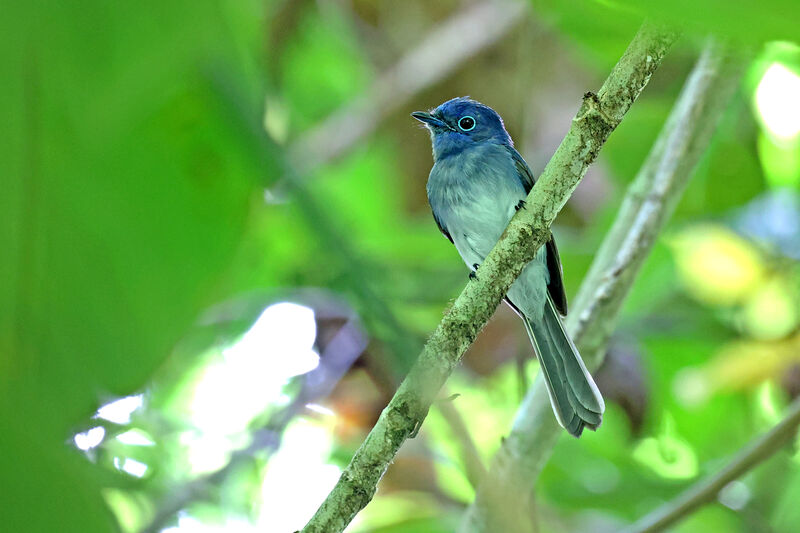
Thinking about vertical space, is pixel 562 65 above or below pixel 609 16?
above

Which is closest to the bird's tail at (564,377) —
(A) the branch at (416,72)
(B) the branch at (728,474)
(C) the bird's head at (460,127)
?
(B) the branch at (728,474)

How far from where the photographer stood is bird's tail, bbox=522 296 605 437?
8.62 feet

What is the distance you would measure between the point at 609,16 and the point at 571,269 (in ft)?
10.6

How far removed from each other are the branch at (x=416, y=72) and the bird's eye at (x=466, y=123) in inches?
49.2

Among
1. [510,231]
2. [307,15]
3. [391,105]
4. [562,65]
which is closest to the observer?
[510,231]

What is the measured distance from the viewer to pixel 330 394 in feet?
Answer: 14.5

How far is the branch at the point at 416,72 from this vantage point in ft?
17.3

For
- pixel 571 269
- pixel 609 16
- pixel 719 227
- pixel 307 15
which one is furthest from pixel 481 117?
pixel 609 16

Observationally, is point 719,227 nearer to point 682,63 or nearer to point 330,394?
point 682,63

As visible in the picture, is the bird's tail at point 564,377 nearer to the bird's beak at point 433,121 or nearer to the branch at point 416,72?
the bird's beak at point 433,121

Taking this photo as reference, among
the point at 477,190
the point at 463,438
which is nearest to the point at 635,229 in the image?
the point at 477,190

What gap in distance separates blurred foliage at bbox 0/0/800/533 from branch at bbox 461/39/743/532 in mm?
216

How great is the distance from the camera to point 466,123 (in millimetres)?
3992

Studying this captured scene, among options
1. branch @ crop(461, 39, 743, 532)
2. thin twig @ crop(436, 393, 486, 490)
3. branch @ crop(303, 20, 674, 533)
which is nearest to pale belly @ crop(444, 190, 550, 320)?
branch @ crop(461, 39, 743, 532)
